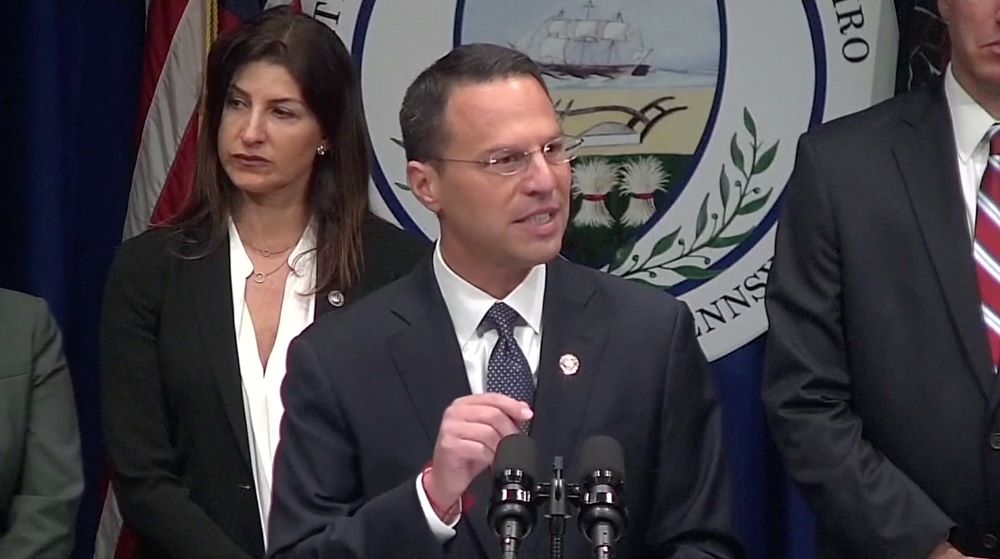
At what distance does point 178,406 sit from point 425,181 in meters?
0.91

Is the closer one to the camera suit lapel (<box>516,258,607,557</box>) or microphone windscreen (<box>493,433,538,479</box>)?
microphone windscreen (<box>493,433,538,479</box>)

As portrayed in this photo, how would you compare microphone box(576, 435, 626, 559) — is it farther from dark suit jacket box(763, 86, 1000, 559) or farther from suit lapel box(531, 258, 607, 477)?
dark suit jacket box(763, 86, 1000, 559)

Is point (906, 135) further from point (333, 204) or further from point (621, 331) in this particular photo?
point (333, 204)

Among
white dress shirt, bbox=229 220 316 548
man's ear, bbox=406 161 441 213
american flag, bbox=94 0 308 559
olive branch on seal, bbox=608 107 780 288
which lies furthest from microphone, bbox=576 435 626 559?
american flag, bbox=94 0 308 559

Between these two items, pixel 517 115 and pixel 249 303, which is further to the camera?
pixel 249 303

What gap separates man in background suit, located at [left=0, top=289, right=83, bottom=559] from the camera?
3184 millimetres

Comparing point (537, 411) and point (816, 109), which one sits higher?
point (816, 109)

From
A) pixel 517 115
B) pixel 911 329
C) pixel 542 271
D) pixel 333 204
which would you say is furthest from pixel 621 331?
pixel 333 204

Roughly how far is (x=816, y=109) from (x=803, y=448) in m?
1.37

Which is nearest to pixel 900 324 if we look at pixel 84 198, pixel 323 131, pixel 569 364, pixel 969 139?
pixel 969 139

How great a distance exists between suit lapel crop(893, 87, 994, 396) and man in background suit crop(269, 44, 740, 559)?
494 mm

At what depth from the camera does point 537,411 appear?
237 cm

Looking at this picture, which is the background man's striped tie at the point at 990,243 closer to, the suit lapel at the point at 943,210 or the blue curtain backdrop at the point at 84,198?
the suit lapel at the point at 943,210

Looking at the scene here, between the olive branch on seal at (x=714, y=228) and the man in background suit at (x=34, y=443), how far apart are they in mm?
1367
